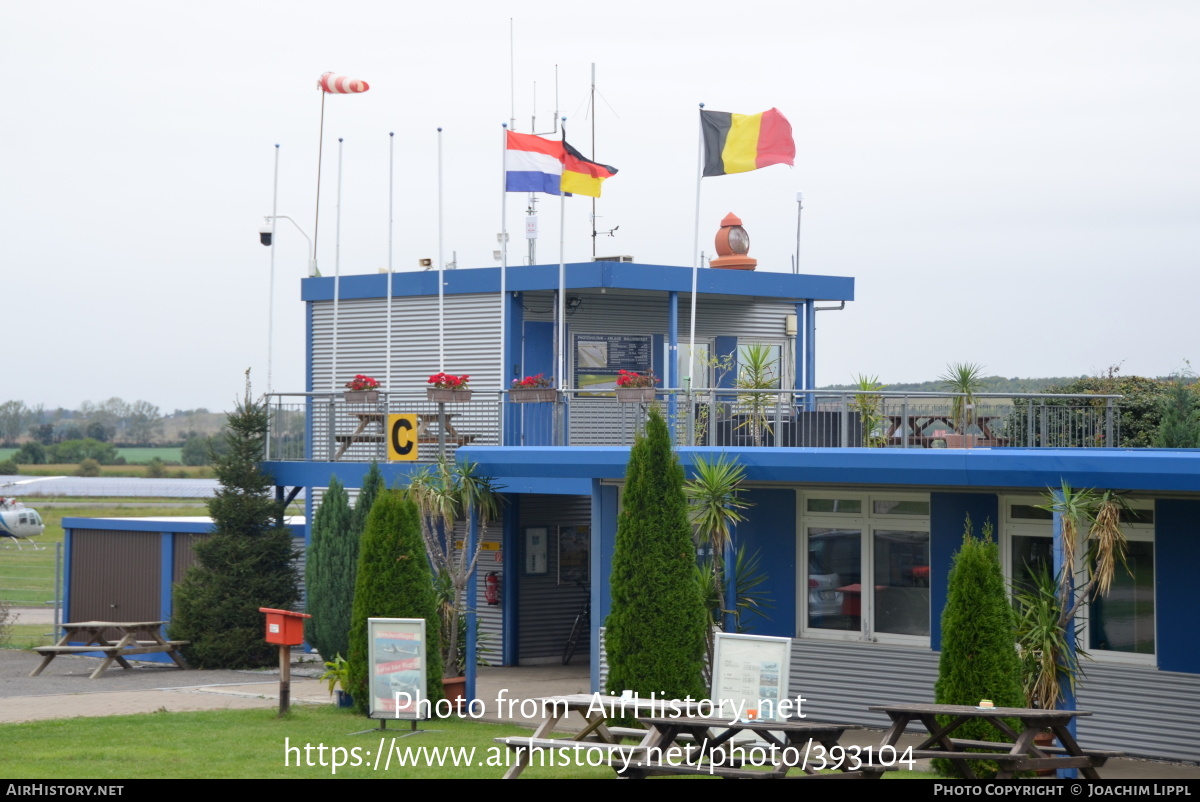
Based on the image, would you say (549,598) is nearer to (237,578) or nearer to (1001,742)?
(237,578)

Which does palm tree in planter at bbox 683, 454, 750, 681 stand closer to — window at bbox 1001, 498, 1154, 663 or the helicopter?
window at bbox 1001, 498, 1154, 663

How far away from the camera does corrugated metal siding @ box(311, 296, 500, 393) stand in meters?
22.0

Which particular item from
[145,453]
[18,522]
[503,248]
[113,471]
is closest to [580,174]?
[503,248]

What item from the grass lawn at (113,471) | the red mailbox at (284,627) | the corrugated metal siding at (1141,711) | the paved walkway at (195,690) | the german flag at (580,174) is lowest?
the paved walkway at (195,690)

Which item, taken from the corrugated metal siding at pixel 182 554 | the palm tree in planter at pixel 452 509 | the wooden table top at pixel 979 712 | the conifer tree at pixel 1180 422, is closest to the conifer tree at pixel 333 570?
the palm tree in planter at pixel 452 509

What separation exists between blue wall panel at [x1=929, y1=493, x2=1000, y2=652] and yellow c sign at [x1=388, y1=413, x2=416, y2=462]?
7.32 m

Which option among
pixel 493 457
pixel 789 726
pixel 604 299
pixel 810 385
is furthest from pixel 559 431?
pixel 789 726

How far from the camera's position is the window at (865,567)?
580 inches

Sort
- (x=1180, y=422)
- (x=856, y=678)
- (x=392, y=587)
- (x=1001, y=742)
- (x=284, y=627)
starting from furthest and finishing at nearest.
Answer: (x=1180, y=422), (x=856, y=678), (x=392, y=587), (x=284, y=627), (x=1001, y=742)

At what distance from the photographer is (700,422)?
18.0m

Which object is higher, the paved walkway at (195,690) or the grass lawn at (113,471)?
the grass lawn at (113,471)

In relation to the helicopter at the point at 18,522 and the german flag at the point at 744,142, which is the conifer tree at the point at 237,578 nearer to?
the german flag at the point at 744,142

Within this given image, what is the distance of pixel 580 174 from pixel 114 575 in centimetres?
979

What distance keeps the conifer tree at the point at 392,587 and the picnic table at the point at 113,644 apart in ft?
19.8
